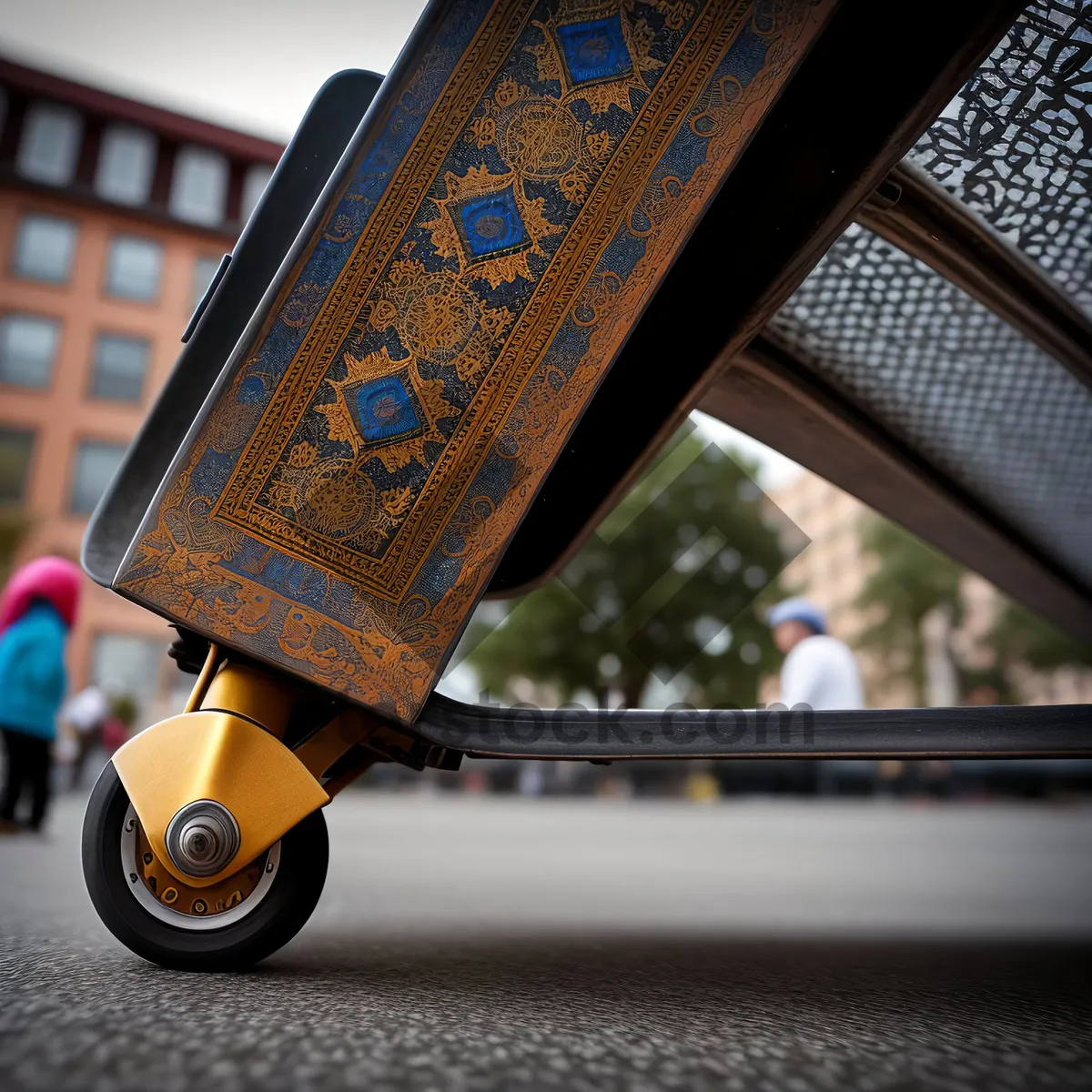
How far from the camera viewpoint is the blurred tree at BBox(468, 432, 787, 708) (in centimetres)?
2369

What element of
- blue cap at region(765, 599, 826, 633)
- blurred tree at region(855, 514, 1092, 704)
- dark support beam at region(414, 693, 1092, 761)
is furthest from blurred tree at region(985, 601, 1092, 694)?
dark support beam at region(414, 693, 1092, 761)

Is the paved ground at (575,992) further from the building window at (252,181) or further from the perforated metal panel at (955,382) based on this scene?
the building window at (252,181)

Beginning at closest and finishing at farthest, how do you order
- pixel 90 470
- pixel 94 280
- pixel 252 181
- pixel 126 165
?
1. pixel 90 470
2. pixel 94 280
3. pixel 126 165
4. pixel 252 181

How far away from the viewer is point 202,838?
1618 mm

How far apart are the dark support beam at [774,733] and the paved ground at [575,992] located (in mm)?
442

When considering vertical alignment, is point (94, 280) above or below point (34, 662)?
above

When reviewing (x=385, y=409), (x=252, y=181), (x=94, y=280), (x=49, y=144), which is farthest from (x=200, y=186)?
(x=385, y=409)

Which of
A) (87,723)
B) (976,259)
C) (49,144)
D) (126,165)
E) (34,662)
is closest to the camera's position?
(976,259)

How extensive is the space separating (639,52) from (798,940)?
89.6 inches

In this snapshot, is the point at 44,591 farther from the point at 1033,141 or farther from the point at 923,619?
the point at 923,619

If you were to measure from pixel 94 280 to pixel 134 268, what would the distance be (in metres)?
1.11

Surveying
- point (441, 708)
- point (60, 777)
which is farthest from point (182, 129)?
point (441, 708)

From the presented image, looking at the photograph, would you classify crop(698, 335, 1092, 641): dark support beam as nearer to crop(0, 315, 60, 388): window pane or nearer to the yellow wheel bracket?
the yellow wheel bracket

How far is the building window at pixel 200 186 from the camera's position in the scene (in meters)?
26.8
